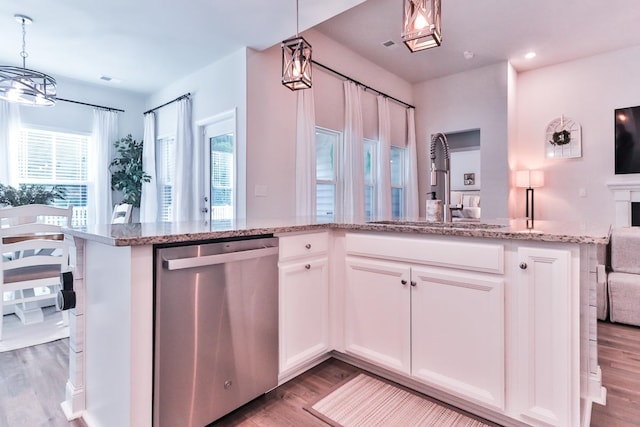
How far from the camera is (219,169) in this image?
4090mm

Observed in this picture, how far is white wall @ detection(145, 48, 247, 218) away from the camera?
3471mm

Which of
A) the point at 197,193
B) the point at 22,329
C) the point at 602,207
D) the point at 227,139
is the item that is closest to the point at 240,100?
the point at 227,139

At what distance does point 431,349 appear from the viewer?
1.69 meters

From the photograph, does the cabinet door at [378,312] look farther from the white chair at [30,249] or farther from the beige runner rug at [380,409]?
the white chair at [30,249]

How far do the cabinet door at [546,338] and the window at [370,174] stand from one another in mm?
3304

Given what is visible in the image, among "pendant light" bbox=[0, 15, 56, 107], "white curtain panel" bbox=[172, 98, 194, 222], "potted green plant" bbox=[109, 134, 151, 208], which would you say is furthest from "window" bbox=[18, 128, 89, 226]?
"pendant light" bbox=[0, 15, 56, 107]

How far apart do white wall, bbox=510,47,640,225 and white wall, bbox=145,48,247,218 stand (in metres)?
3.87

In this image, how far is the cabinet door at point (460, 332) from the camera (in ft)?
4.91

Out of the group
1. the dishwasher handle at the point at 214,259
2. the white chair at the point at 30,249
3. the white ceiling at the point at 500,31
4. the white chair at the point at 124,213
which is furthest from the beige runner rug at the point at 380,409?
the white ceiling at the point at 500,31

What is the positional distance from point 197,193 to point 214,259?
2969 millimetres

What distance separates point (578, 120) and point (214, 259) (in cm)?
559

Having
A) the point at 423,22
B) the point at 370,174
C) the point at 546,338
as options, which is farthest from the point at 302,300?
the point at 370,174

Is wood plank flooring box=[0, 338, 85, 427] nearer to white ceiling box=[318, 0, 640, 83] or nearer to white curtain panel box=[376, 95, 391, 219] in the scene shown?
white curtain panel box=[376, 95, 391, 219]

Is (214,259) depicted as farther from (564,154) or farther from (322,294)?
(564,154)
